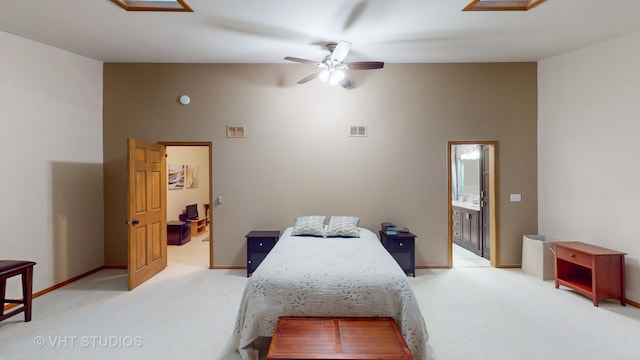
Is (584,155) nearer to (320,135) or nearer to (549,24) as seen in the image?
(549,24)

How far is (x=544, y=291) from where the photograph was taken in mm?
3594

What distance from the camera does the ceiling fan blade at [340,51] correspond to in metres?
3.11

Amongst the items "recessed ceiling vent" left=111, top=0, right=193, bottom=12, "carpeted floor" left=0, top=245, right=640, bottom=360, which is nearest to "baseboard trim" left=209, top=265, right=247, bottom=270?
"carpeted floor" left=0, top=245, right=640, bottom=360

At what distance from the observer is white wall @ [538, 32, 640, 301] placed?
10.8 feet

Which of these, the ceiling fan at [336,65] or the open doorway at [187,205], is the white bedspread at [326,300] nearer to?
the ceiling fan at [336,65]

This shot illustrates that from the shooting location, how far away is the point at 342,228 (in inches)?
150

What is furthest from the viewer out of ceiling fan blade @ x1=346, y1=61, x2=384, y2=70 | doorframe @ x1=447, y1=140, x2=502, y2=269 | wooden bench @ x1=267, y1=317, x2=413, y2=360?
doorframe @ x1=447, y1=140, x2=502, y2=269

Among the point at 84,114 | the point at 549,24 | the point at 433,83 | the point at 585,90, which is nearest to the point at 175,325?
the point at 84,114

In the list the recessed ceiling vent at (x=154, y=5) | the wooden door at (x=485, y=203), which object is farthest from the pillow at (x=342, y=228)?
the recessed ceiling vent at (x=154, y=5)

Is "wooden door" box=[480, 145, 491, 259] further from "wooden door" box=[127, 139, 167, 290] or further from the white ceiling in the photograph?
"wooden door" box=[127, 139, 167, 290]

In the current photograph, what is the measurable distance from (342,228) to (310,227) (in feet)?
1.46

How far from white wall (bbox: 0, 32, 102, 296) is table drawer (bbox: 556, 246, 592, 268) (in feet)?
22.1

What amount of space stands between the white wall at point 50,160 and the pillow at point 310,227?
322cm

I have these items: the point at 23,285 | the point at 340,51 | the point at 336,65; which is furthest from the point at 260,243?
the point at 340,51
